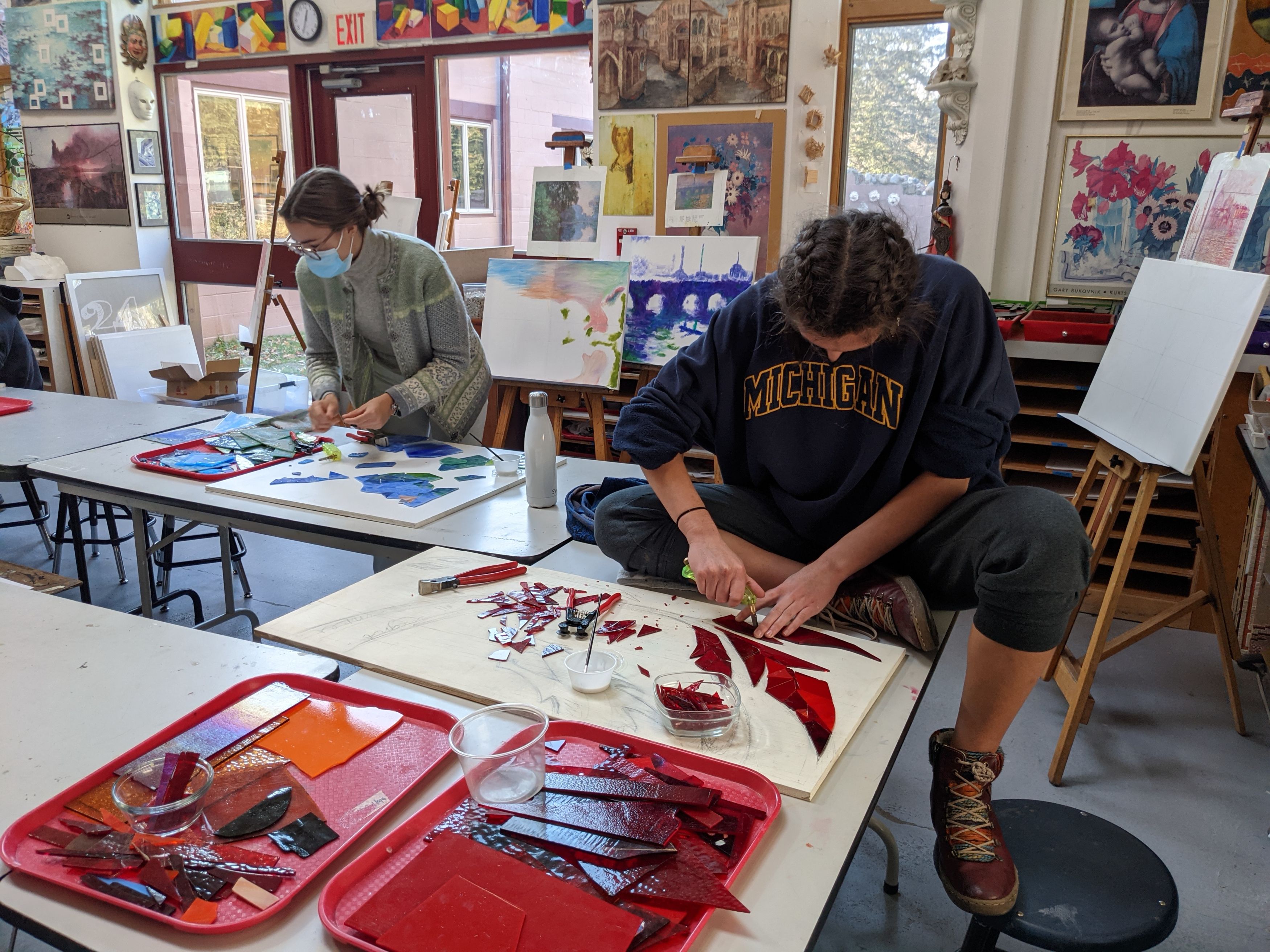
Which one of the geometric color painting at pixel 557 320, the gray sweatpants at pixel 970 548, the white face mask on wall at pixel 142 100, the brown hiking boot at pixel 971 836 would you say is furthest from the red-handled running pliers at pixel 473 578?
the white face mask on wall at pixel 142 100

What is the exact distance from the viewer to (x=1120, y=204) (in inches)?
127

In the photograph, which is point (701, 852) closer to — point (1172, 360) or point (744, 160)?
point (1172, 360)

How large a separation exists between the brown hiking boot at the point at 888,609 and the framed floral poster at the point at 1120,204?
2.33 meters

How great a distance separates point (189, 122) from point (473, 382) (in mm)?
4533

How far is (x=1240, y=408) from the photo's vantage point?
9.66 feet

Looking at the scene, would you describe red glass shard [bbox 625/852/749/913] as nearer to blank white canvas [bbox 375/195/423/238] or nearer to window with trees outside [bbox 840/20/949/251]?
window with trees outside [bbox 840/20/949/251]

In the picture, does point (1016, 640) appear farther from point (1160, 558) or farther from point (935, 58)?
point (935, 58)

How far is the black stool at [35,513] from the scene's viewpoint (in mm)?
3359

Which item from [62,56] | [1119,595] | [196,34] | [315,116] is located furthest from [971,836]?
[62,56]

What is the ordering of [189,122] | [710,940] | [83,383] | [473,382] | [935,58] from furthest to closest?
[189,122] < [83,383] < [935,58] < [473,382] < [710,940]

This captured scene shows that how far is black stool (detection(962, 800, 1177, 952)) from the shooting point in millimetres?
1164

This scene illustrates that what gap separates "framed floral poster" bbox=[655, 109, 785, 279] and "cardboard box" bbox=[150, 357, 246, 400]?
2.35m

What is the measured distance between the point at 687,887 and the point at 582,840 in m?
0.12

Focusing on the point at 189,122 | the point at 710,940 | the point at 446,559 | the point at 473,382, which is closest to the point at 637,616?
the point at 446,559
